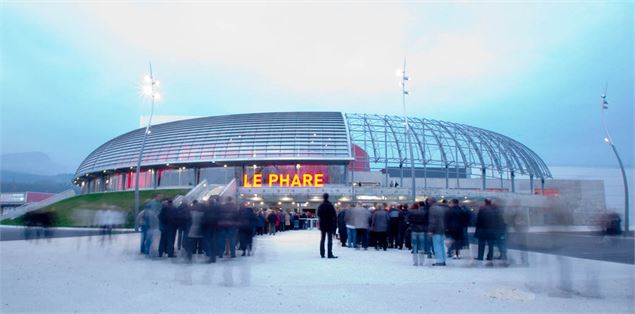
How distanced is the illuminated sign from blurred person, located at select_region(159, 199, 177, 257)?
1352 inches

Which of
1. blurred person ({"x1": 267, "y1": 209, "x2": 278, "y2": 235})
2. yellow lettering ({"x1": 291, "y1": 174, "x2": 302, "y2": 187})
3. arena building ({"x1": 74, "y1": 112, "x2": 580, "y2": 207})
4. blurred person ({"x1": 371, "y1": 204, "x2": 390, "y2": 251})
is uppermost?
arena building ({"x1": 74, "y1": 112, "x2": 580, "y2": 207})

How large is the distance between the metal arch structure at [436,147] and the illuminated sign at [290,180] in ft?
22.1

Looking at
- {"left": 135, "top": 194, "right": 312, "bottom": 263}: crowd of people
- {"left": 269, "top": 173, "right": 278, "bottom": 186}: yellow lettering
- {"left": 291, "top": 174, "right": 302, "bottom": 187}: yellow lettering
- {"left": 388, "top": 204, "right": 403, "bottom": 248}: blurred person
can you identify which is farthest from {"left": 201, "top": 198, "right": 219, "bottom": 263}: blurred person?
{"left": 269, "top": 173, "right": 278, "bottom": 186}: yellow lettering

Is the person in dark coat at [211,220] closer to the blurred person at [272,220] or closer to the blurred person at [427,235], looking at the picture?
the blurred person at [427,235]

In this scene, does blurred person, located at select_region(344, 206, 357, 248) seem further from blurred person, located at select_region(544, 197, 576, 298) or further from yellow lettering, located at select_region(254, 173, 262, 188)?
yellow lettering, located at select_region(254, 173, 262, 188)

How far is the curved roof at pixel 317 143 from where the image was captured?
163ft

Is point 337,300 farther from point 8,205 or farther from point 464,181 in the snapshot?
point 8,205

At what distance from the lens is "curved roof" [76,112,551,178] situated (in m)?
49.8

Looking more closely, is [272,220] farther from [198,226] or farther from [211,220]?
[211,220]

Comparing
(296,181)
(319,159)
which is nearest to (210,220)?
(296,181)

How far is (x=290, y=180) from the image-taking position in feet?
158

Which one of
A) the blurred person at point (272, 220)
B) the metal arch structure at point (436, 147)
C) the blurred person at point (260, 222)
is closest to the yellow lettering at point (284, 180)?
the metal arch structure at point (436, 147)

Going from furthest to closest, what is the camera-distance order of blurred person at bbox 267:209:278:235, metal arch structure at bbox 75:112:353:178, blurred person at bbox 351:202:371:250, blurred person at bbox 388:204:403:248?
metal arch structure at bbox 75:112:353:178
blurred person at bbox 267:209:278:235
blurred person at bbox 388:204:403:248
blurred person at bbox 351:202:371:250

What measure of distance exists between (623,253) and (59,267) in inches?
634
